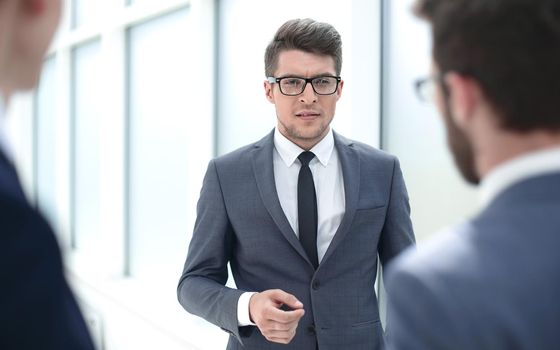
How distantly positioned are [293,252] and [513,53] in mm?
1003

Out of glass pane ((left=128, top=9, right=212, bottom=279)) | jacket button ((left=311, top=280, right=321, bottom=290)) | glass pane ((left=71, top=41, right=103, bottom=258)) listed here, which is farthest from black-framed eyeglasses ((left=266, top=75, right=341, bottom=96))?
glass pane ((left=71, top=41, right=103, bottom=258))

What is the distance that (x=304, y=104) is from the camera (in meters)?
1.71

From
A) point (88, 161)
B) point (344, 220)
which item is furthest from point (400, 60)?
point (88, 161)

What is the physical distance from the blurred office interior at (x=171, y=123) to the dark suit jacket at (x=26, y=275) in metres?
1.40

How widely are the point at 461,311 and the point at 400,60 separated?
1913mm

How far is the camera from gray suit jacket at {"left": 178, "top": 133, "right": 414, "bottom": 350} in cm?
161

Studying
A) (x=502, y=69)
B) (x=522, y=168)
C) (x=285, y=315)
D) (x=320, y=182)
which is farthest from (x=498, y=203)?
(x=320, y=182)

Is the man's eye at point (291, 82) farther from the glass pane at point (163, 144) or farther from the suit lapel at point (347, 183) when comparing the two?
the glass pane at point (163, 144)

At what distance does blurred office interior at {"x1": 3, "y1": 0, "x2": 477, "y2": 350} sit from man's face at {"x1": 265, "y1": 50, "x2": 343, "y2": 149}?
704 millimetres

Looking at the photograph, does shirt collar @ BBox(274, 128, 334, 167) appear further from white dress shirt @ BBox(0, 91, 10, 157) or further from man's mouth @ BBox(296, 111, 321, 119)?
white dress shirt @ BBox(0, 91, 10, 157)

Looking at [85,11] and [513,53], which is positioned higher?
[85,11]

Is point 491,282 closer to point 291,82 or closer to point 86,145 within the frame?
point 291,82

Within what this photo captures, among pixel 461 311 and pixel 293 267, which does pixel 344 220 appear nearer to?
pixel 293 267

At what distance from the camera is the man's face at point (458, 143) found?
786mm
